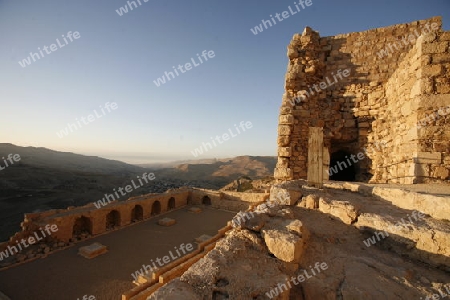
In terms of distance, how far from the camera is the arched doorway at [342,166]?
8.48 metres

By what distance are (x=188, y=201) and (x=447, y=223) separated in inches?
722

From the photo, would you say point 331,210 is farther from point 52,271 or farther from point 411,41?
point 52,271

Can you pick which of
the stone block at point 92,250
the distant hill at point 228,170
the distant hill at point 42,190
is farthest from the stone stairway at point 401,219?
the distant hill at point 228,170

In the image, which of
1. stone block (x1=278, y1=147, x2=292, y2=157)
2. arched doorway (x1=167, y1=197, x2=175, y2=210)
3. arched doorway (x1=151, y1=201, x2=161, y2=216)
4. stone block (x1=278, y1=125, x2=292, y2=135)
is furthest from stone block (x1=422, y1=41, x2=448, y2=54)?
arched doorway (x1=167, y1=197, x2=175, y2=210)

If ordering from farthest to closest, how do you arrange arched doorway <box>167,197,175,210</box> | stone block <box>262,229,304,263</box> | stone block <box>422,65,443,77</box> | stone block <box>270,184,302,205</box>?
arched doorway <box>167,197,175,210</box>, stone block <box>422,65,443,77</box>, stone block <box>270,184,302,205</box>, stone block <box>262,229,304,263</box>

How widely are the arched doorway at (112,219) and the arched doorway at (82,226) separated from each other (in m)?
1.18

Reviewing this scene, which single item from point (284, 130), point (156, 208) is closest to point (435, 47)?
point (284, 130)

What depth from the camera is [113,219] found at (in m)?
13.6

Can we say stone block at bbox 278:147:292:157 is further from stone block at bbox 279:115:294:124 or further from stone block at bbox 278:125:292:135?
stone block at bbox 279:115:294:124

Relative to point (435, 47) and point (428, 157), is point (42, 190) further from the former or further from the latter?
point (435, 47)

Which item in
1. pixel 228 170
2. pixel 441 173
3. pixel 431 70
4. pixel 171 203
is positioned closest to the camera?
pixel 441 173

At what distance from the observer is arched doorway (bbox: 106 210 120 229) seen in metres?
13.2

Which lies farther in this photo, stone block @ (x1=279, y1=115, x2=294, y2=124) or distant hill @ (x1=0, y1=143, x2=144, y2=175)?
distant hill @ (x1=0, y1=143, x2=144, y2=175)

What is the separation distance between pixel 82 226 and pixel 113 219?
5.82 feet
